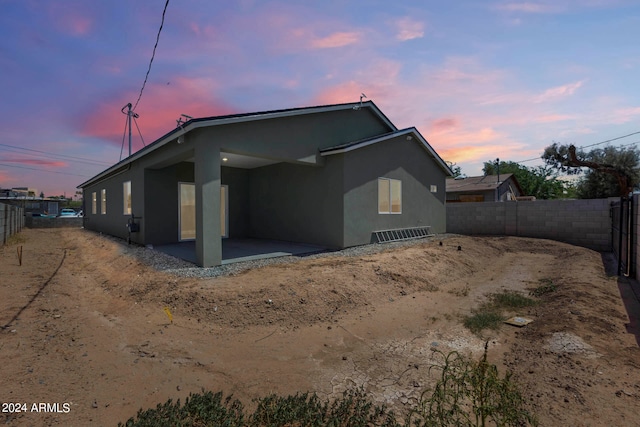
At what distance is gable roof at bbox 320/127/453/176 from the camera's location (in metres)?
8.96

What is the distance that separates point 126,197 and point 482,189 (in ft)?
82.1

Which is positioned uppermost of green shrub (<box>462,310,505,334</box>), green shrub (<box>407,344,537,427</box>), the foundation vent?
the foundation vent

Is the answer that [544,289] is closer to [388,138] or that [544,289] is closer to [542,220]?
[388,138]

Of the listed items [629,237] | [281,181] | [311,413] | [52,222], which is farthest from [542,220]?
[52,222]

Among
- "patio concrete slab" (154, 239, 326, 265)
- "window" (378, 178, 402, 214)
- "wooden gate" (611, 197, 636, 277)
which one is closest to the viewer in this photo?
"wooden gate" (611, 197, 636, 277)

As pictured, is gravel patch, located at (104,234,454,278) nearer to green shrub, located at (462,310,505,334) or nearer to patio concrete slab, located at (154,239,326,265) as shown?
patio concrete slab, located at (154,239,326,265)

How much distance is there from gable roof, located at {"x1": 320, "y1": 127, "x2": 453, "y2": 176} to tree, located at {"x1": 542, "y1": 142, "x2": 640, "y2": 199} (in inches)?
546

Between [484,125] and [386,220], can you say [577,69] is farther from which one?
[386,220]

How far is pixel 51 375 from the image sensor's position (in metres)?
2.75

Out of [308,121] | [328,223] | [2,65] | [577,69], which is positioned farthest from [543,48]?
[2,65]

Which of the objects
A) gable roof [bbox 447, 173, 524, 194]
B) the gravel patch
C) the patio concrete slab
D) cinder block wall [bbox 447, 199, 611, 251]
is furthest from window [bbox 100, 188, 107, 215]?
gable roof [bbox 447, 173, 524, 194]

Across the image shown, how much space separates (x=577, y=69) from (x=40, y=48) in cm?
1415

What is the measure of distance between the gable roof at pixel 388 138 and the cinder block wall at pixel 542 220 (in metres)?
2.37

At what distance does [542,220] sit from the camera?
11.8 m
